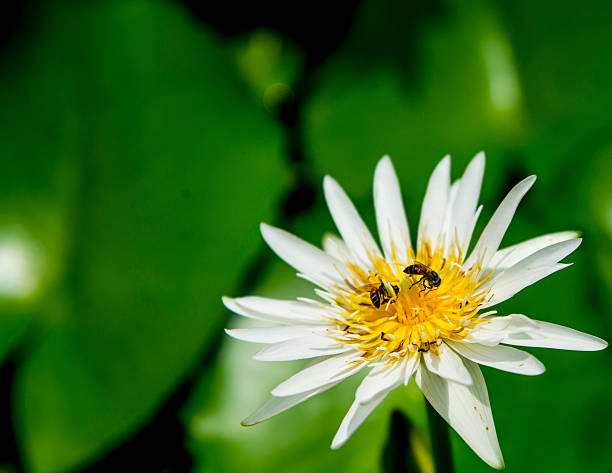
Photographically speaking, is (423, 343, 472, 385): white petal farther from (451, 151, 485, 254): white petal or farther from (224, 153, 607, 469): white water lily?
(451, 151, 485, 254): white petal

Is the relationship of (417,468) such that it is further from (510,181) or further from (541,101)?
(541,101)

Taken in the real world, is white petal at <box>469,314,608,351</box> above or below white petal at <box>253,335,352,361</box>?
below

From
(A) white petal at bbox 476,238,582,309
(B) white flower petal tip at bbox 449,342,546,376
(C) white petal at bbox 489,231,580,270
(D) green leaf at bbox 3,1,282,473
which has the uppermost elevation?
(D) green leaf at bbox 3,1,282,473

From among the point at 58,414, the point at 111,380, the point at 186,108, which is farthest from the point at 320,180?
the point at 58,414

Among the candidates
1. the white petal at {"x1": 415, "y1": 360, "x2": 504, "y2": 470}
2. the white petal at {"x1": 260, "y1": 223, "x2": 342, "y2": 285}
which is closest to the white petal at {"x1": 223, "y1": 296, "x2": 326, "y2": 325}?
the white petal at {"x1": 260, "y1": 223, "x2": 342, "y2": 285}

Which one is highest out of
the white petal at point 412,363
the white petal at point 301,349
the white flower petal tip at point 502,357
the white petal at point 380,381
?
the white petal at point 301,349

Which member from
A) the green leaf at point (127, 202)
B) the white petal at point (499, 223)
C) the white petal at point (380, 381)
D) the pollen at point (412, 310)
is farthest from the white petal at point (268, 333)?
the green leaf at point (127, 202)

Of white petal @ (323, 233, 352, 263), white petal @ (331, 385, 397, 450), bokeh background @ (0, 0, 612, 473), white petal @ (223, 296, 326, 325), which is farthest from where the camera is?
bokeh background @ (0, 0, 612, 473)

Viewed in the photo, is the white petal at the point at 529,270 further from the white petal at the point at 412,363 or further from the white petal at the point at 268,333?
the white petal at the point at 268,333

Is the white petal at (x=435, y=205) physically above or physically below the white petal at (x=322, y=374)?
above
